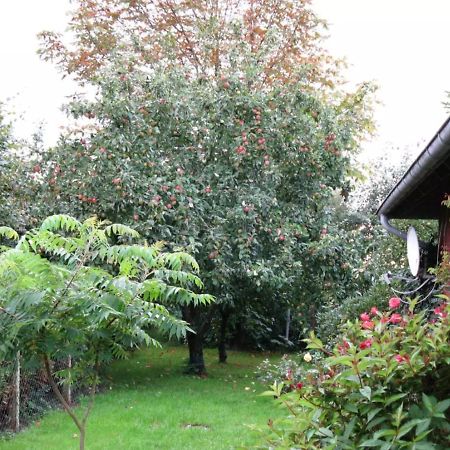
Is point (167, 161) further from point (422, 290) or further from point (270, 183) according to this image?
point (422, 290)

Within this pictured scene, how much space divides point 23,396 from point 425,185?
635 cm

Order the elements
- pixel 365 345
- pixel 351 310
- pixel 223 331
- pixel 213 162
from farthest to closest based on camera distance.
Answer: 1. pixel 223 331
2. pixel 213 162
3. pixel 351 310
4. pixel 365 345

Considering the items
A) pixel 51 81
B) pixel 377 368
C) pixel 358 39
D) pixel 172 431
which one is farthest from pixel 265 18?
pixel 377 368

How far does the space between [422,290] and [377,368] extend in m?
6.36

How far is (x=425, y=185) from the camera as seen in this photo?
5934 millimetres

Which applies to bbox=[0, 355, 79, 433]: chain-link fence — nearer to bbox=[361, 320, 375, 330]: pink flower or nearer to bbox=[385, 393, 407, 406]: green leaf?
bbox=[361, 320, 375, 330]: pink flower

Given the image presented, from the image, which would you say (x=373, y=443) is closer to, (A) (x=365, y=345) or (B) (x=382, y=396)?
(B) (x=382, y=396)

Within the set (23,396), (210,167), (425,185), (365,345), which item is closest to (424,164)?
(425,185)

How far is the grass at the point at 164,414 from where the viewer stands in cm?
732

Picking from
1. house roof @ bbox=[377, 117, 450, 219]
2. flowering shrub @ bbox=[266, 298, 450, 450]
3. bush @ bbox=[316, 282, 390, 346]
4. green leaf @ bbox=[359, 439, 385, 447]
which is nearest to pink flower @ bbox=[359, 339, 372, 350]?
flowering shrub @ bbox=[266, 298, 450, 450]

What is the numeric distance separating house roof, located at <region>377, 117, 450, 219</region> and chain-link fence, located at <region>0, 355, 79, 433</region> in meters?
4.68

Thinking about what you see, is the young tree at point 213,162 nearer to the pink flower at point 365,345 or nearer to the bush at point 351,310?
the bush at point 351,310

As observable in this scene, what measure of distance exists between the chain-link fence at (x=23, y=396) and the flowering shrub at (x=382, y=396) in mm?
5223

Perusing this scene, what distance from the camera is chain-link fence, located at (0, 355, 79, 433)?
25.4 ft
